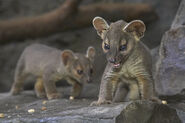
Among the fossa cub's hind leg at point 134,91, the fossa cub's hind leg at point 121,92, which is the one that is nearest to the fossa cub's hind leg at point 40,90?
the fossa cub's hind leg at point 121,92

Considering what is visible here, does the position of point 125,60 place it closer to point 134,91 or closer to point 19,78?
point 134,91

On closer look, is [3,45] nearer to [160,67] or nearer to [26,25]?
[26,25]

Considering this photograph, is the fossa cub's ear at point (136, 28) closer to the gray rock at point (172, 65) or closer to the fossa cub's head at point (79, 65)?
the gray rock at point (172, 65)

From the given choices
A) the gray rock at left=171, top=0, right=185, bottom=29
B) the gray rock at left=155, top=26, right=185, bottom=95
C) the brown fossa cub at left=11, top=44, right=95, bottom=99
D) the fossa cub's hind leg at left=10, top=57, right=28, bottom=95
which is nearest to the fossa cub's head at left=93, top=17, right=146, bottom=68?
the gray rock at left=155, top=26, right=185, bottom=95

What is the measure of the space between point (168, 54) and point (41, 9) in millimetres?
6777

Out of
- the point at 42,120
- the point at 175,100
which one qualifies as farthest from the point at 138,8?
the point at 42,120

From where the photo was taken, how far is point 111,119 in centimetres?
593

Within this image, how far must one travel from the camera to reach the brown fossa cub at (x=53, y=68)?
9750mm

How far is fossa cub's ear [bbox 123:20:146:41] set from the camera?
23.6 feet

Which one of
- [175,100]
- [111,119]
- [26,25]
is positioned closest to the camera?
[111,119]

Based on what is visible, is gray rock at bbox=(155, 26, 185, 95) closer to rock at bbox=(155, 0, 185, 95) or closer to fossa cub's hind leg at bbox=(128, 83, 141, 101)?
rock at bbox=(155, 0, 185, 95)

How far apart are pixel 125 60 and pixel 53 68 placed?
3234 millimetres

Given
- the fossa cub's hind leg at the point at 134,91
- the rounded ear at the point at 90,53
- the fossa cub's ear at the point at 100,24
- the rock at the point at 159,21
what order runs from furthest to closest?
the rock at the point at 159,21, the rounded ear at the point at 90,53, the fossa cub's hind leg at the point at 134,91, the fossa cub's ear at the point at 100,24

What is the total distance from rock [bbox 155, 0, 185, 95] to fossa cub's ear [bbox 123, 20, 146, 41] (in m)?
1.20
